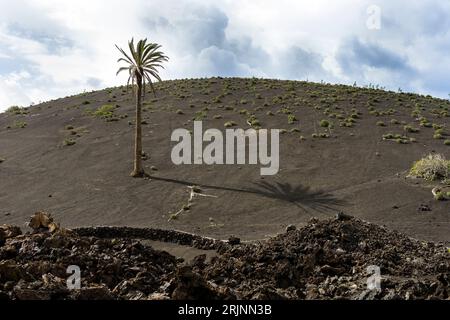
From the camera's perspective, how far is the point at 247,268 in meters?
15.1

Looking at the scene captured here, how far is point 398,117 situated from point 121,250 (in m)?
42.4

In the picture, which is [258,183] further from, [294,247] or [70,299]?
[70,299]

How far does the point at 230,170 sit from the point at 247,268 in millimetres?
23296

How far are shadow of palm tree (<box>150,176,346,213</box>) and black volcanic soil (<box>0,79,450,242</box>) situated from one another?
7 centimetres

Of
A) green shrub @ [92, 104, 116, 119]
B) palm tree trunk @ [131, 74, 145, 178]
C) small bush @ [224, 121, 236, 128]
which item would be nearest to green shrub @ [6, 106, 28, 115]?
green shrub @ [92, 104, 116, 119]

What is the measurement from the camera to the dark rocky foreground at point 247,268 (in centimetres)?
1155

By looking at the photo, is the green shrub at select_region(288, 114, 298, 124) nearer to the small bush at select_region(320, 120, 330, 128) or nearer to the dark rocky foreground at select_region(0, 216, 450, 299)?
the small bush at select_region(320, 120, 330, 128)

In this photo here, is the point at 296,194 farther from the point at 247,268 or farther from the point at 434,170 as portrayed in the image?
the point at 247,268

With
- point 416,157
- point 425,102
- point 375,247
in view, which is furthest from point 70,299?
point 425,102

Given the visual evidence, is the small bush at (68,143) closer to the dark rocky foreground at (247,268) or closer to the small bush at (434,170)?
the small bush at (434,170)

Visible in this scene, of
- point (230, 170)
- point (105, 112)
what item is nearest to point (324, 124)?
point (230, 170)

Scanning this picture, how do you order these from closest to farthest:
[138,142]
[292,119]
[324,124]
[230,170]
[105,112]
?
1. [138,142]
2. [230,170]
3. [324,124]
4. [292,119]
5. [105,112]

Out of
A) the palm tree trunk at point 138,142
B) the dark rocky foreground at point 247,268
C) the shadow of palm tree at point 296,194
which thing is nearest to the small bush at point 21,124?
the palm tree trunk at point 138,142
